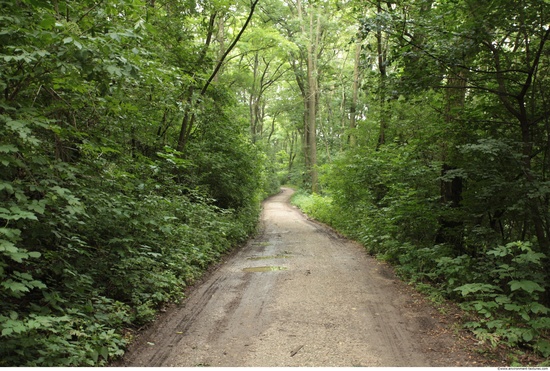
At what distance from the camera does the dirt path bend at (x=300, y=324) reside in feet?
12.6

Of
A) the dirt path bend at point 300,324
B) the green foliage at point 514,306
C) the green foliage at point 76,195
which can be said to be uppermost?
the green foliage at point 76,195

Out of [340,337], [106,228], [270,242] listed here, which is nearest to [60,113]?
[106,228]

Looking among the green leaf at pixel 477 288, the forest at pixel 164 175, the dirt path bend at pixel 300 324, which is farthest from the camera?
the green leaf at pixel 477 288

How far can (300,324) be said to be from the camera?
470cm

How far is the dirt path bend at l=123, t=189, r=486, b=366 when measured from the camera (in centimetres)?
384

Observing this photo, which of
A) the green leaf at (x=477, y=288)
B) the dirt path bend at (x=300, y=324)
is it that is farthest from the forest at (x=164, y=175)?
the dirt path bend at (x=300, y=324)

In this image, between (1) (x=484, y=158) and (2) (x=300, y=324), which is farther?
(1) (x=484, y=158)

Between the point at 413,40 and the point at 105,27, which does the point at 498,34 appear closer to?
the point at 413,40

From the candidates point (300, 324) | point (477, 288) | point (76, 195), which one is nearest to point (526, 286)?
point (477, 288)

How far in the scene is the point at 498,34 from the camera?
535 cm

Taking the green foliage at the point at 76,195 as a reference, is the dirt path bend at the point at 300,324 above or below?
below

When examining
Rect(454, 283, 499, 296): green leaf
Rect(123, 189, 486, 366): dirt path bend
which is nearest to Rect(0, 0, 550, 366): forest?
Rect(454, 283, 499, 296): green leaf

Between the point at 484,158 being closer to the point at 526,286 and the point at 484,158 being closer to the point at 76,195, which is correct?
the point at 526,286

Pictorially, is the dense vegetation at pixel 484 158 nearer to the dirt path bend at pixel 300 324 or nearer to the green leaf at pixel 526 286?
the green leaf at pixel 526 286
